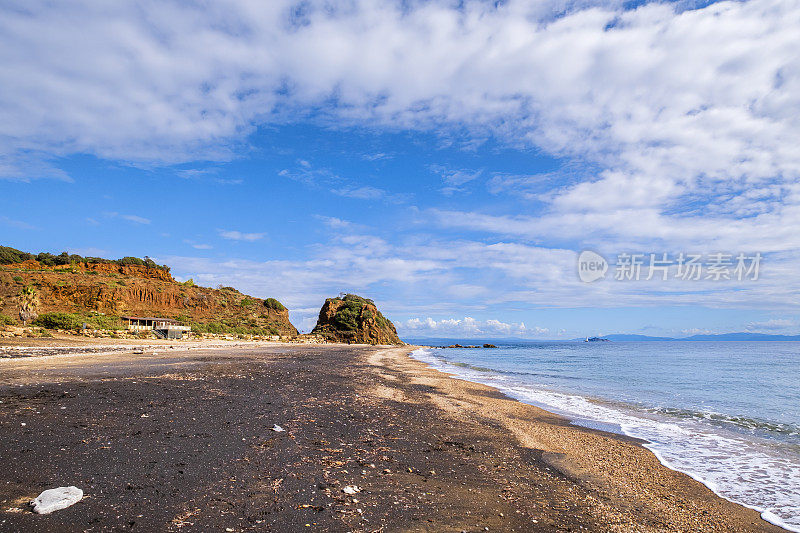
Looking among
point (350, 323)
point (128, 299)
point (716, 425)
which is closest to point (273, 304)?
point (350, 323)

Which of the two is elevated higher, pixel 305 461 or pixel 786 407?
pixel 305 461

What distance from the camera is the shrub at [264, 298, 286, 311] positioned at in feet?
309

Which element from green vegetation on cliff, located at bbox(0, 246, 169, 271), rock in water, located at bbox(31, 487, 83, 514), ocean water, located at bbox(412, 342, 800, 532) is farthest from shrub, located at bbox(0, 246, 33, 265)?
rock in water, located at bbox(31, 487, 83, 514)

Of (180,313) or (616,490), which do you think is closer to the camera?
(616,490)

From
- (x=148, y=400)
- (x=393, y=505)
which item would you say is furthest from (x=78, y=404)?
(x=393, y=505)

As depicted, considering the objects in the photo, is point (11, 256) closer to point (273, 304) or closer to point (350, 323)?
point (273, 304)

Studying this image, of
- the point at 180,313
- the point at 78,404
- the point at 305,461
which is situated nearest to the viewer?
the point at 305,461

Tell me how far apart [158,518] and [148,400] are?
7739 mm

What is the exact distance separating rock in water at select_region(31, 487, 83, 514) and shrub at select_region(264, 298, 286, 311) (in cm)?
9273

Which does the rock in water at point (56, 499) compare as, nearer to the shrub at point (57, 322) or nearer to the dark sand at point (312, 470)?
the dark sand at point (312, 470)

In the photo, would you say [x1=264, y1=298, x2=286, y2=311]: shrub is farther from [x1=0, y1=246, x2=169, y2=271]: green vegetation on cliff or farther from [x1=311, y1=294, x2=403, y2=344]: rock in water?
[x1=0, y1=246, x2=169, y2=271]: green vegetation on cliff

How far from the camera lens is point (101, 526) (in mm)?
4383

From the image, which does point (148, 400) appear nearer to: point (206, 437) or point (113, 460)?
point (206, 437)

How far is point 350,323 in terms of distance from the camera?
108312 mm
